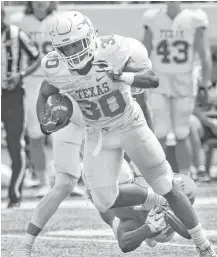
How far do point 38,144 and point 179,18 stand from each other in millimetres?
1793

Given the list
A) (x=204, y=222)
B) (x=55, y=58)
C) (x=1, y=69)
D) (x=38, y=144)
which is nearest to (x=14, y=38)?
(x=1, y=69)

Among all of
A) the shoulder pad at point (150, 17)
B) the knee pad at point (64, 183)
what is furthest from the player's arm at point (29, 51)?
the knee pad at point (64, 183)

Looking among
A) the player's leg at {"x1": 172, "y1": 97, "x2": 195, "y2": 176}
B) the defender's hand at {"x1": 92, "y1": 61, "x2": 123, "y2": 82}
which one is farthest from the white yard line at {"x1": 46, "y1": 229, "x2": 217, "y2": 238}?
the player's leg at {"x1": 172, "y1": 97, "x2": 195, "y2": 176}

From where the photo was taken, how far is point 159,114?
916cm

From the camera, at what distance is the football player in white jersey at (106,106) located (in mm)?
5445

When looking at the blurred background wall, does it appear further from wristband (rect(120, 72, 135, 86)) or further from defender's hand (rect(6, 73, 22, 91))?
wristband (rect(120, 72, 135, 86))

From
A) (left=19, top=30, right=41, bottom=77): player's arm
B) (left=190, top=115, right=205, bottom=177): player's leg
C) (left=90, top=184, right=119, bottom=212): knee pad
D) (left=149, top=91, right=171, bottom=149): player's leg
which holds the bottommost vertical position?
(left=190, top=115, right=205, bottom=177): player's leg

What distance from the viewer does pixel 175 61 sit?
9.27 metres

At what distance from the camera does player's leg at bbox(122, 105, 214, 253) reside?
5492 millimetres

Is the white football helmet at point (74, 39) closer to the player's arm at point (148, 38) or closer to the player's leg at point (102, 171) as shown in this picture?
the player's leg at point (102, 171)

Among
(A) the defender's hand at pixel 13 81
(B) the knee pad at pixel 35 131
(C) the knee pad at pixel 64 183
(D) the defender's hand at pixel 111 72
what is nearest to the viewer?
(D) the defender's hand at pixel 111 72

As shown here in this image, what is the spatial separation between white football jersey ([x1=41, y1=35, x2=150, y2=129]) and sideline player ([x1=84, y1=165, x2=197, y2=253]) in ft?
1.92

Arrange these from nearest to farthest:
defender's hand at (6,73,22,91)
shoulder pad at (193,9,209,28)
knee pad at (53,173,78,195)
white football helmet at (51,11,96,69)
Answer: white football helmet at (51,11,96,69), knee pad at (53,173,78,195), defender's hand at (6,73,22,91), shoulder pad at (193,9,209,28)

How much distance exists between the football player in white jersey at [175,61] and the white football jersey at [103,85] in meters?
3.55
